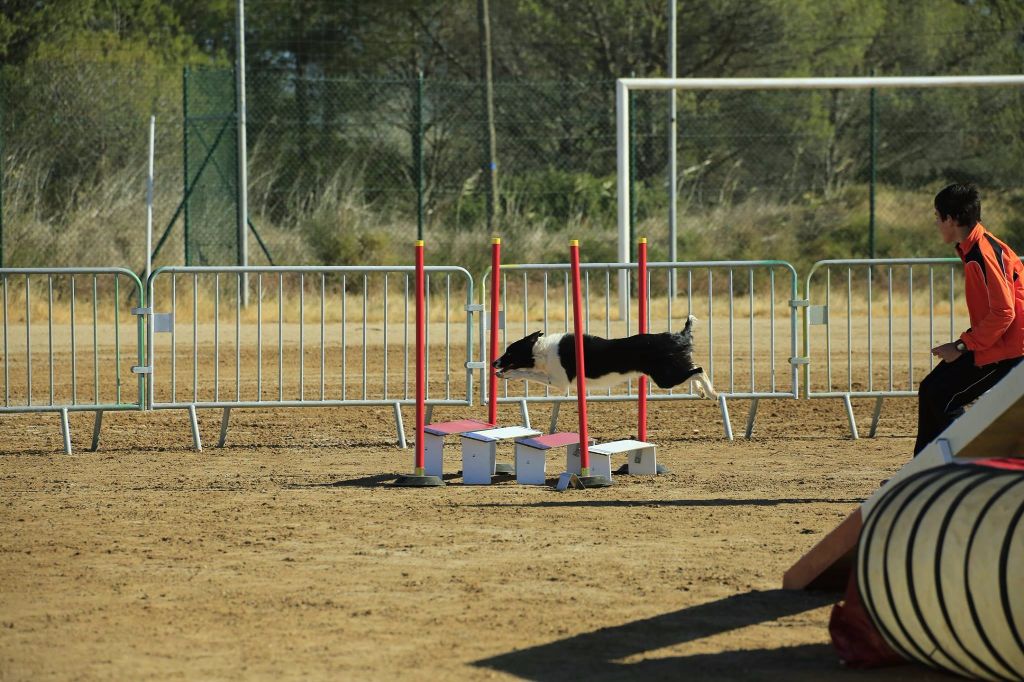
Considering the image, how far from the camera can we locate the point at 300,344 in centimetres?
1175

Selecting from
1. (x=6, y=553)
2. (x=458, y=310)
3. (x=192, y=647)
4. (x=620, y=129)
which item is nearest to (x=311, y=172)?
(x=458, y=310)

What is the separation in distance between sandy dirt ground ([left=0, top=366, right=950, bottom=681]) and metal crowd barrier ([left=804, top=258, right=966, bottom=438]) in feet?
3.48

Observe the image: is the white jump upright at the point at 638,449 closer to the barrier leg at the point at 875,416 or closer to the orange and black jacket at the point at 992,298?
the orange and black jacket at the point at 992,298

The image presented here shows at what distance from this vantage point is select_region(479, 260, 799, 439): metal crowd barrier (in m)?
11.5

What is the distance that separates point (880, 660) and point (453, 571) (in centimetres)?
224

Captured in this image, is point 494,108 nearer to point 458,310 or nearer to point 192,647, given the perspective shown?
point 458,310

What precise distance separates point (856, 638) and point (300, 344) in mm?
7227

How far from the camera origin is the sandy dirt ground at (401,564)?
5.32 meters

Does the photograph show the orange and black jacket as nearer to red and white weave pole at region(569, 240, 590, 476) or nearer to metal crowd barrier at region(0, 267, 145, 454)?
red and white weave pole at region(569, 240, 590, 476)

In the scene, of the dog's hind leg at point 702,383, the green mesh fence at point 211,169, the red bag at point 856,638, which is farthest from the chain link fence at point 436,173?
the red bag at point 856,638

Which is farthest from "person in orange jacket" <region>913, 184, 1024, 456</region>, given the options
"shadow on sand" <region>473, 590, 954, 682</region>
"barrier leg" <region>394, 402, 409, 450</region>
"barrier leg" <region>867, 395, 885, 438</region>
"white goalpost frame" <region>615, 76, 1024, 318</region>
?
"white goalpost frame" <region>615, 76, 1024, 318</region>

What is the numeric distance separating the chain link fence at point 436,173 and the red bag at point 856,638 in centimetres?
1676

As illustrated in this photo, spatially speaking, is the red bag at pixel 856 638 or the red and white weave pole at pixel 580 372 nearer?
the red bag at pixel 856 638

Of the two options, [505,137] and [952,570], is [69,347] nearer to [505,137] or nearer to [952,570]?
[505,137]
